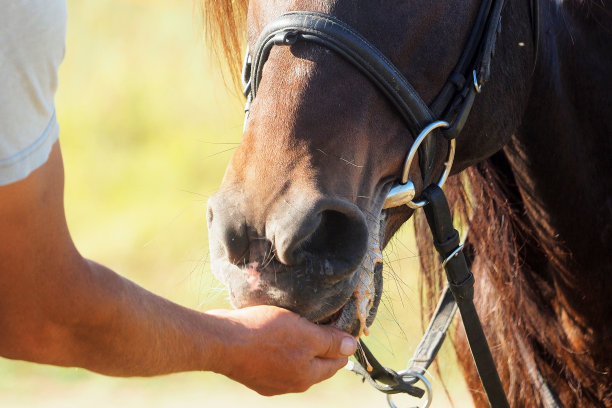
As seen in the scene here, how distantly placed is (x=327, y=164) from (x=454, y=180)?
→ 103cm

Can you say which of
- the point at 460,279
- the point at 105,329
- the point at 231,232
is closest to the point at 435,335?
the point at 460,279

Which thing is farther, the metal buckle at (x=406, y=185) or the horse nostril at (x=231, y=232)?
A: the metal buckle at (x=406, y=185)

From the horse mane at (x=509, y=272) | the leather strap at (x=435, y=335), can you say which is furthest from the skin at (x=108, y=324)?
the horse mane at (x=509, y=272)

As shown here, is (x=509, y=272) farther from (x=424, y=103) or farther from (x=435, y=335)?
(x=424, y=103)

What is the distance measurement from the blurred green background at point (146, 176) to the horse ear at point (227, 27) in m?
3.30

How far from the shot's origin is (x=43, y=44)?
125 cm

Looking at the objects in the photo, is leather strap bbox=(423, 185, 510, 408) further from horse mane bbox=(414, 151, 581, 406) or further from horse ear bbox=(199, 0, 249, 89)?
horse ear bbox=(199, 0, 249, 89)

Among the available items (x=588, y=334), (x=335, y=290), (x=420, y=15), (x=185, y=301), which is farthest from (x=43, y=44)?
(x=185, y=301)

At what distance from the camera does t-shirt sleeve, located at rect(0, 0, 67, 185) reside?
4.04 ft

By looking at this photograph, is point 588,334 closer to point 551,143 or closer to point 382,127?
point 551,143

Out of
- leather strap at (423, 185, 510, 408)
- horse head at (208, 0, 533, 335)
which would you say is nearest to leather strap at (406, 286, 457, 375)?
leather strap at (423, 185, 510, 408)

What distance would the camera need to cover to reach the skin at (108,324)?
133 centimetres

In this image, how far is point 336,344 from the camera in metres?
1.70

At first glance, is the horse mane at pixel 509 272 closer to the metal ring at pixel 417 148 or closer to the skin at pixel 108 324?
the metal ring at pixel 417 148
